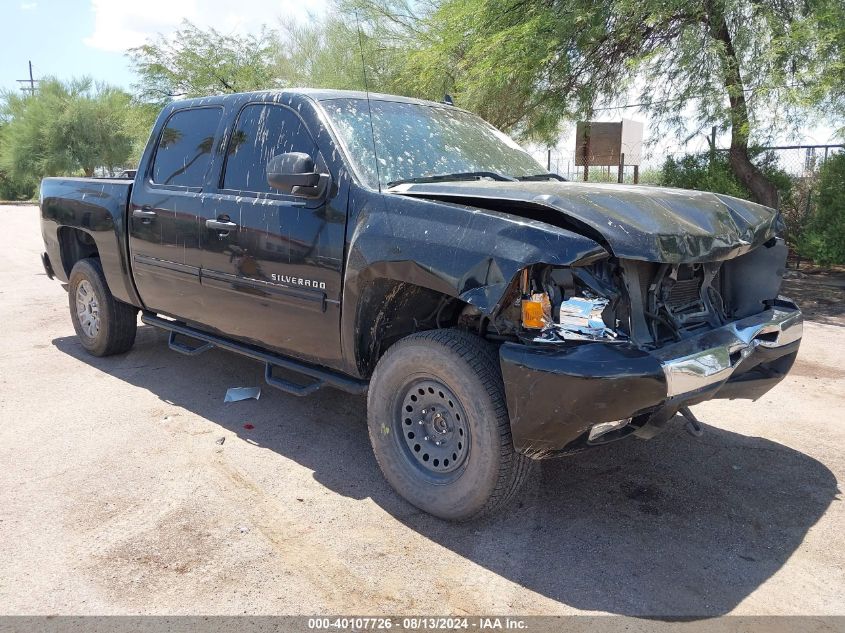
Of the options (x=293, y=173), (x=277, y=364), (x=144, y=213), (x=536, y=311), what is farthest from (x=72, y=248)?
(x=536, y=311)

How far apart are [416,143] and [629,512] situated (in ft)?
→ 7.57

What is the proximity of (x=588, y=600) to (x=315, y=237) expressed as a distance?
2.19 metres

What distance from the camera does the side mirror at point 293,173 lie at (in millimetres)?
3637

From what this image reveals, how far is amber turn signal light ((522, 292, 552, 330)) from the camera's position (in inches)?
117

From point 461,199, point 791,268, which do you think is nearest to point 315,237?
point 461,199

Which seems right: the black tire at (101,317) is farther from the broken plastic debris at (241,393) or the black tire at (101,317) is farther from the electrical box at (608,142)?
the electrical box at (608,142)

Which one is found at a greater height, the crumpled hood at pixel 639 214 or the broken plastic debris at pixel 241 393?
the crumpled hood at pixel 639 214

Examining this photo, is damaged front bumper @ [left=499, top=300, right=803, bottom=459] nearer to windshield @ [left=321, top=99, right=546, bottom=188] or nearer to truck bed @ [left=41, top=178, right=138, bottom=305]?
windshield @ [left=321, top=99, right=546, bottom=188]

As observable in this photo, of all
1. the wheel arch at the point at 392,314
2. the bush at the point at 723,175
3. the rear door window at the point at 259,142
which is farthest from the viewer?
the bush at the point at 723,175

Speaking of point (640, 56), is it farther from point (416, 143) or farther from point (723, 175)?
point (416, 143)

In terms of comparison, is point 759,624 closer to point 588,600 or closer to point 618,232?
point 588,600

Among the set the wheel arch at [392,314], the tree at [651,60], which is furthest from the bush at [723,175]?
the wheel arch at [392,314]

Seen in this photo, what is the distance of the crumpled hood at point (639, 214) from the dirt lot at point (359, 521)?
1.30 metres

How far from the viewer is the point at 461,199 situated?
337 centimetres
